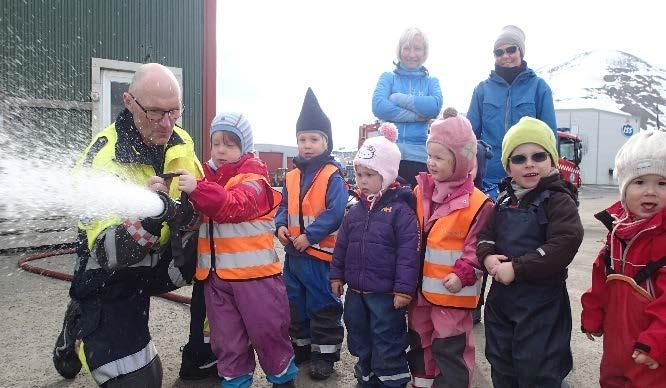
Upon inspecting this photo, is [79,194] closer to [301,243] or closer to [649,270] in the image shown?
[301,243]

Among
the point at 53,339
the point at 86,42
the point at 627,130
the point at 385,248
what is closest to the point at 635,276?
the point at 385,248

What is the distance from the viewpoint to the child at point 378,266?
2.82 metres

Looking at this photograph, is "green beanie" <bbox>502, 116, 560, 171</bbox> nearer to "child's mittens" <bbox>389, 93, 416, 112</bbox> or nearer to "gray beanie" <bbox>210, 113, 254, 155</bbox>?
"child's mittens" <bbox>389, 93, 416, 112</bbox>

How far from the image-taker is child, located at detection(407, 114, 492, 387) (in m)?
2.66

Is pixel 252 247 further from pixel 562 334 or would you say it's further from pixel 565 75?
pixel 565 75

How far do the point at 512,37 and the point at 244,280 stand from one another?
258cm

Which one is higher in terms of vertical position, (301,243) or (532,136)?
(532,136)

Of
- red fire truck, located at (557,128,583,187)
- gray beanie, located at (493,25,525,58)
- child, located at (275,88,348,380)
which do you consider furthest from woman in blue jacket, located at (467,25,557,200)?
red fire truck, located at (557,128,583,187)

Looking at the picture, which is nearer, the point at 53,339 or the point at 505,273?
the point at 505,273

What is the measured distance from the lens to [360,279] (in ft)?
9.57

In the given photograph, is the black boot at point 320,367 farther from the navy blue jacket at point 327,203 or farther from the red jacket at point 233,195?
the red jacket at point 233,195

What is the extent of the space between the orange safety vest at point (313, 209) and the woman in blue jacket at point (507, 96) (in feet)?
4.03

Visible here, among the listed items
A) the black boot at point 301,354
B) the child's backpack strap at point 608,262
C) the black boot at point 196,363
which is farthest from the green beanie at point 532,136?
the black boot at point 196,363

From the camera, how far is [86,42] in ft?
26.2
